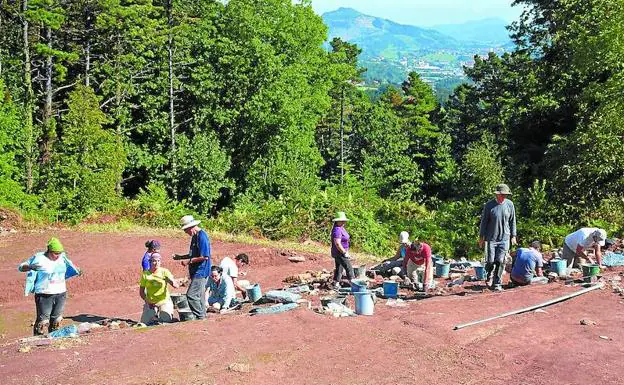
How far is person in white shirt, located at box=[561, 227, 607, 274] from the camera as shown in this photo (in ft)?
37.5

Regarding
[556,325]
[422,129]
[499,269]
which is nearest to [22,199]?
[499,269]

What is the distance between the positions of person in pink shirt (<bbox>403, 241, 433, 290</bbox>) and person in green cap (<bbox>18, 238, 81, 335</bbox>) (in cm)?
592

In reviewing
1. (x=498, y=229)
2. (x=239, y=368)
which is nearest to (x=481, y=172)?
(x=498, y=229)

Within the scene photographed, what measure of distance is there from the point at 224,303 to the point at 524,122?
2096 cm

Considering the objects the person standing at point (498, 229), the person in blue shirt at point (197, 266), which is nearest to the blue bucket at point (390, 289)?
the person standing at point (498, 229)

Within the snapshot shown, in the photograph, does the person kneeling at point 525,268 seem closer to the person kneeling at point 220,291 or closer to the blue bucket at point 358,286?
the blue bucket at point 358,286

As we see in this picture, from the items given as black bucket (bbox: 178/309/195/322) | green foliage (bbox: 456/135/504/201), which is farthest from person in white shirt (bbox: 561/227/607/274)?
green foliage (bbox: 456/135/504/201)

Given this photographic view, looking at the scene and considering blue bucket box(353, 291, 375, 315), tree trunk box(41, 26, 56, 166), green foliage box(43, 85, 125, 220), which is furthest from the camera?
tree trunk box(41, 26, 56, 166)

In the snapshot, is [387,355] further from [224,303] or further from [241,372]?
[224,303]

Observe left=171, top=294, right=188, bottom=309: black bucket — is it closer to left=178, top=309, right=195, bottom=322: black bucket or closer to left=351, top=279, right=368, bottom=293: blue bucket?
left=178, top=309, right=195, bottom=322: black bucket

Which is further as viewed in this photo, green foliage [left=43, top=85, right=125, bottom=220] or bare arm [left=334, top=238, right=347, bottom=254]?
green foliage [left=43, top=85, right=125, bottom=220]

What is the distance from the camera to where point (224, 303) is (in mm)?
10883

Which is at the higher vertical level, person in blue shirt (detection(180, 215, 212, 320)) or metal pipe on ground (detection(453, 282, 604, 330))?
person in blue shirt (detection(180, 215, 212, 320))

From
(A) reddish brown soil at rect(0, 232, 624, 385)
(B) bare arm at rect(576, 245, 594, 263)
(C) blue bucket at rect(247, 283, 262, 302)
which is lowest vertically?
(C) blue bucket at rect(247, 283, 262, 302)
